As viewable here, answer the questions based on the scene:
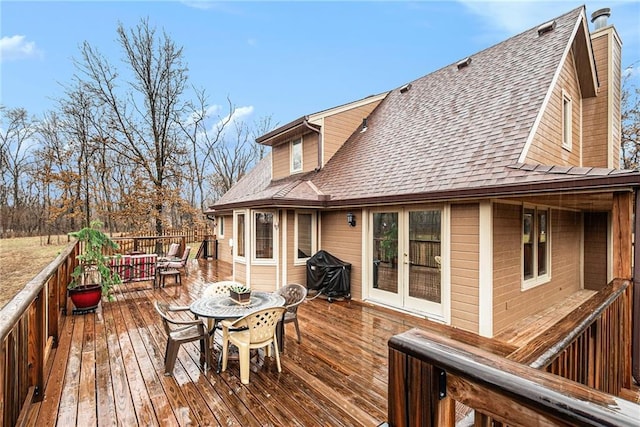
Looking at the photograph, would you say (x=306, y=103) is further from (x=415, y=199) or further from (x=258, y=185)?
(x=415, y=199)

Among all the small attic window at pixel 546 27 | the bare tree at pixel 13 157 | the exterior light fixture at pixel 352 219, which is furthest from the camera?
the bare tree at pixel 13 157

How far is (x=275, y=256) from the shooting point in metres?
7.29

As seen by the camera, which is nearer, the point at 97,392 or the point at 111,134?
the point at 97,392

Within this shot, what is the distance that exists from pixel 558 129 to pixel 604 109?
2.49 m

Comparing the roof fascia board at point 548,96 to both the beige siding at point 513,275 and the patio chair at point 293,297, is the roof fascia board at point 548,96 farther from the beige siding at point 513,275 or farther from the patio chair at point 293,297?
the patio chair at point 293,297

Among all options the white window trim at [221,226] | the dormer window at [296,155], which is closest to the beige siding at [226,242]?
the white window trim at [221,226]

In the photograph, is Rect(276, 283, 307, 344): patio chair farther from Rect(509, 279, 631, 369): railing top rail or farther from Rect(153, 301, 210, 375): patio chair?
Rect(509, 279, 631, 369): railing top rail

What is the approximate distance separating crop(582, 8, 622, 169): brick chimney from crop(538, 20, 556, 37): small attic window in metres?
1.66

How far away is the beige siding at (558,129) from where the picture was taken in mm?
5339

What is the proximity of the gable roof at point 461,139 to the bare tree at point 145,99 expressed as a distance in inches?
330

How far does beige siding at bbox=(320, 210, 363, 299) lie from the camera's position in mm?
6734

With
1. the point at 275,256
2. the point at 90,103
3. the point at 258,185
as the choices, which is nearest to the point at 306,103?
the point at 90,103

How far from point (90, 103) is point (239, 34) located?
24.5 ft

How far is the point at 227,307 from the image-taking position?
12.2 feet
